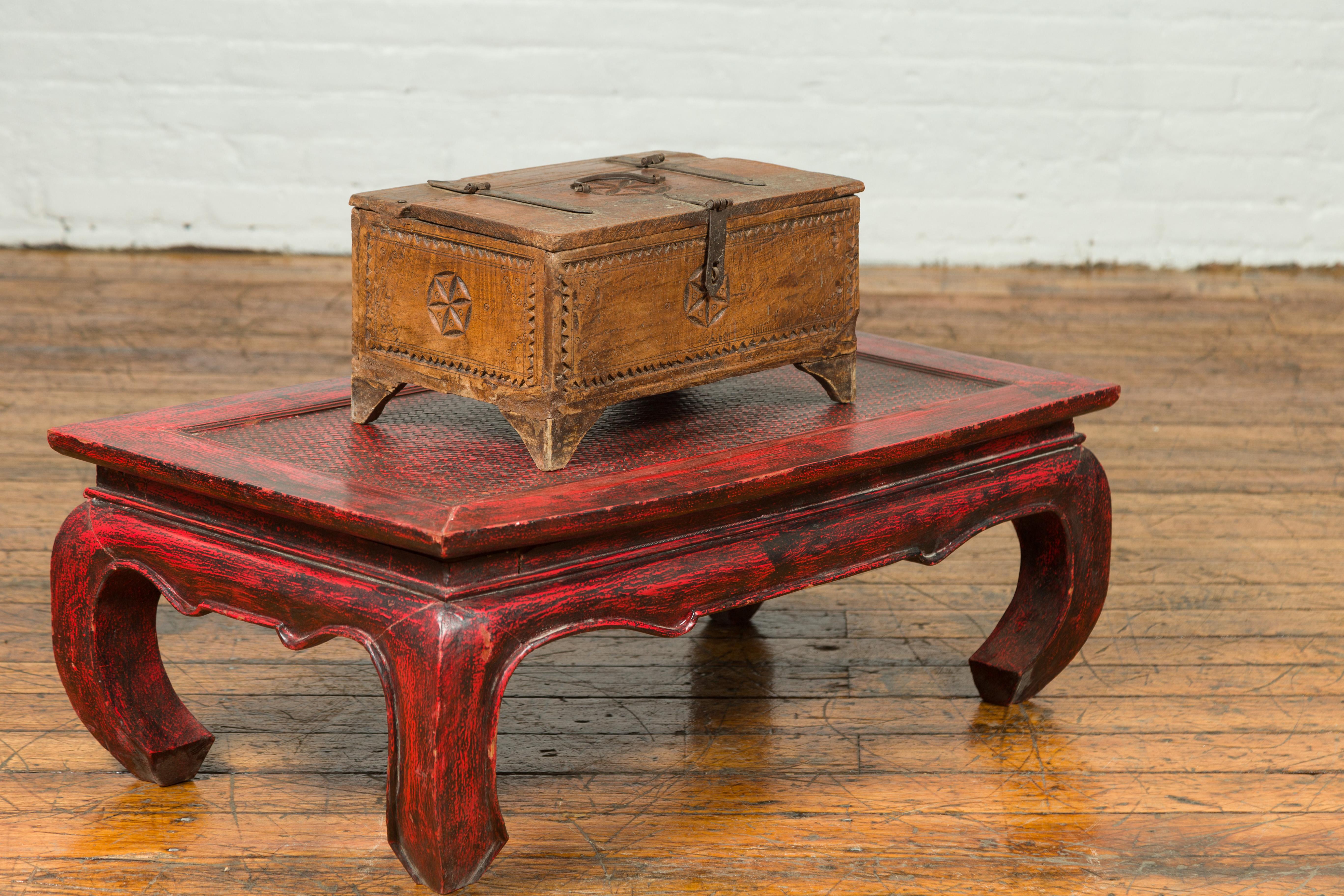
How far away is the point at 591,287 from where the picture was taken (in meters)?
1.67

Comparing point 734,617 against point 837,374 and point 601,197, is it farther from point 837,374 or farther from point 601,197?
point 601,197

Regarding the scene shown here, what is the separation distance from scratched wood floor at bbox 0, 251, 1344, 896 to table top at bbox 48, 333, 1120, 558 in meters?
0.37

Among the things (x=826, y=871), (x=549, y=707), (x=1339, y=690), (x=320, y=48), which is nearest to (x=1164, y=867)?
(x=826, y=871)

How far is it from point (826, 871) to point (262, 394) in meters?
0.85

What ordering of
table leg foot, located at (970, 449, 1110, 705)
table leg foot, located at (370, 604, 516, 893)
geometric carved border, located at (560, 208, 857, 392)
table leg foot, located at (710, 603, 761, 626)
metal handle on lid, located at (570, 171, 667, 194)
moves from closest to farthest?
table leg foot, located at (370, 604, 516, 893) → geometric carved border, located at (560, 208, 857, 392) → metal handle on lid, located at (570, 171, 667, 194) → table leg foot, located at (970, 449, 1110, 705) → table leg foot, located at (710, 603, 761, 626)

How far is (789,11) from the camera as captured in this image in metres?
4.63

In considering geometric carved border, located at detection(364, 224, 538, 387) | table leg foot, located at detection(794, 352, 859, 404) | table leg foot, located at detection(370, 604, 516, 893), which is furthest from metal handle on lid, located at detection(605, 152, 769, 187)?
table leg foot, located at detection(370, 604, 516, 893)

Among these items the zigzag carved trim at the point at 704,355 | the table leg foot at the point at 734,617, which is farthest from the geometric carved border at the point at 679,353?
the table leg foot at the point at 734,617

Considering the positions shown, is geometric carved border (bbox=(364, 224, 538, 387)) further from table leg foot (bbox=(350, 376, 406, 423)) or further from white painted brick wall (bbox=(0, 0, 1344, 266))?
white painted brick wall (bbox=(0, 0, 1344, 266))

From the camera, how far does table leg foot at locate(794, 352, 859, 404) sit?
1942mm

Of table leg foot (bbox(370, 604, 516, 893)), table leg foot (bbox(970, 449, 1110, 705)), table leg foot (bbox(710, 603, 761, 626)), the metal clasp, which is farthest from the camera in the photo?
table leg foot (bbox(710, 603, 761, 626))

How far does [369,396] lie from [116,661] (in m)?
0.39

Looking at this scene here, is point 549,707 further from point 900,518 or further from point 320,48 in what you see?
point 320,48

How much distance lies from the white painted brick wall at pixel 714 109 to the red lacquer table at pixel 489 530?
2702mm
